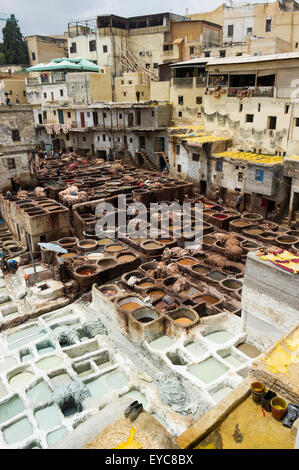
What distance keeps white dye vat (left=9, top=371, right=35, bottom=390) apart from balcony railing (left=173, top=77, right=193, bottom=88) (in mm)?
34616

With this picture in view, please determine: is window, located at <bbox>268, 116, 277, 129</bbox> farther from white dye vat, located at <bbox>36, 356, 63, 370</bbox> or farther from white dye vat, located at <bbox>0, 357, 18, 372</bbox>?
white dye vat, located at <bbox>0, 357, 18, 372</bbox>

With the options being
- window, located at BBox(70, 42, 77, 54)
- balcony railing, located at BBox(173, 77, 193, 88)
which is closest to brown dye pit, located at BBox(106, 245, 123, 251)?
balcony railing, located at BBox(173, 77, 193, 88)

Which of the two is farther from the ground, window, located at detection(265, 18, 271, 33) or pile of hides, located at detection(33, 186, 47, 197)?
window, located at detection(265, 18, 271, 33)

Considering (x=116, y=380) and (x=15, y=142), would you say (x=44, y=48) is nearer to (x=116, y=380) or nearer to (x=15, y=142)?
(x=15, y=142)

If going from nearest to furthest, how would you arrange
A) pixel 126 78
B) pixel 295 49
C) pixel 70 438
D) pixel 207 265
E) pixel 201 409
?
pixel 70 438 < pixel 201 409 < pixel 207 265 < pixel 295 49 < pixel 126 78

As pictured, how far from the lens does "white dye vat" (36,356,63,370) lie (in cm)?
1406

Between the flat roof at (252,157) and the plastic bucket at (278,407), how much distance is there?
2223 centimetres

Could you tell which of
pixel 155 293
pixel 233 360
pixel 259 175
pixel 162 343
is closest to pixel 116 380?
pixel 162 343

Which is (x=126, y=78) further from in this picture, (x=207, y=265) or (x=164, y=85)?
(x=207, y=265)

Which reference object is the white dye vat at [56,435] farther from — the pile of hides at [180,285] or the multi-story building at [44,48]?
the multi-story building at [44,48]

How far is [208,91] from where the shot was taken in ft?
110

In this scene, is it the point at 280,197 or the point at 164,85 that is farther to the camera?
the point at 164,85

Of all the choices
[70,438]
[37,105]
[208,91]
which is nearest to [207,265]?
[70,438]
